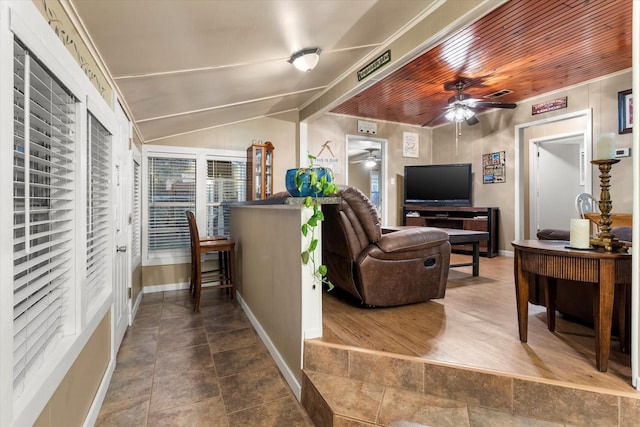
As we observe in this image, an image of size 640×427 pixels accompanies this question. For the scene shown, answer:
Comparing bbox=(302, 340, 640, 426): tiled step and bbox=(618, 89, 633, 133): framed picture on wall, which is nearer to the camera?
bbox=(302, 340, 640, 426): tiled step

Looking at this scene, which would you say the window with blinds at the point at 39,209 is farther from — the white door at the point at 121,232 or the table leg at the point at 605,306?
the table leg at the point at 605,306

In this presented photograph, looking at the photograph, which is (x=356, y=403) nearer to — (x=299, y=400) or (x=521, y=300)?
(x=299, y=400)

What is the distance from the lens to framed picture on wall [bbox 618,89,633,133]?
374 cm

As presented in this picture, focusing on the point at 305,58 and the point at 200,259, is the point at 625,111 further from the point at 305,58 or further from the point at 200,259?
A: the point at 200,259

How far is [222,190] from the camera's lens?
4.46 metres

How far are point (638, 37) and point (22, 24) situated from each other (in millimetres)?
2279

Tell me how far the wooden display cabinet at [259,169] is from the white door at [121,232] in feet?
5.14

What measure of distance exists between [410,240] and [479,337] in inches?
31.3

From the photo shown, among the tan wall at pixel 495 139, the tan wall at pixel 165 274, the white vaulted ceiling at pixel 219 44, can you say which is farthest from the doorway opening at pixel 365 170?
the tan wall at pixel 165 274

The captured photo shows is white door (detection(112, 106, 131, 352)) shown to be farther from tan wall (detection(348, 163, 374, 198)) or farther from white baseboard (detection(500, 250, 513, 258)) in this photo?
tan wall (detection(348, 163, 374, 198))

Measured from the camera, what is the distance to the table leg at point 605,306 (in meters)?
1.53

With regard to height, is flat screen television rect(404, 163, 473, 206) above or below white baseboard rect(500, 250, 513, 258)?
above

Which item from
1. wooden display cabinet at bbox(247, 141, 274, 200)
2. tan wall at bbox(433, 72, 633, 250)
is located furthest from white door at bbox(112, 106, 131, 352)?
tan wall at bbox(433, 72, 633, 250)

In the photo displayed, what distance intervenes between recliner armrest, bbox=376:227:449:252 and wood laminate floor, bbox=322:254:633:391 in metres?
0.52
